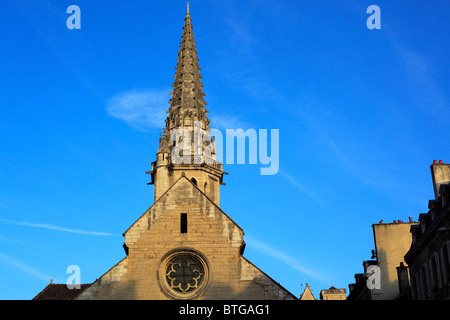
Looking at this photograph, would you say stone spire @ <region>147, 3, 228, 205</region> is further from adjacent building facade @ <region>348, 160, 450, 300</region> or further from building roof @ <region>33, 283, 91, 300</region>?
adjacent building facade @ <region>348, 160, 450, 300</region>

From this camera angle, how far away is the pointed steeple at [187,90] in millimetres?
40969

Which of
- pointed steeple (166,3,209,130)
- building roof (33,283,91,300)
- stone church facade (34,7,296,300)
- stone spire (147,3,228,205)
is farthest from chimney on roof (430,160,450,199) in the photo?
building roof (33,283,91,300)

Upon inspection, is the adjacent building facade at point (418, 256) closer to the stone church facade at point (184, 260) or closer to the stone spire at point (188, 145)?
the stone church facade at point (184, 260)

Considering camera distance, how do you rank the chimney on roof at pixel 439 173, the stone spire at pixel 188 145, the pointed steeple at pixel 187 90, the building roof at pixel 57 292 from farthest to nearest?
the pointed steeple at pixel 187 90, the building roof at pixel 57 292, the stone spire at pixel 188 145, the chimney on roof at pixel 439 173

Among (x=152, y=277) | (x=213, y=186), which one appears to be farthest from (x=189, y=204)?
(x=213, y=186)

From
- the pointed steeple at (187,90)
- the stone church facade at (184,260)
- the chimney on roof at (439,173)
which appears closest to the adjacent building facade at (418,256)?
the chimney on roof at (439,173)

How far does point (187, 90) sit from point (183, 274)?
58.1 ft

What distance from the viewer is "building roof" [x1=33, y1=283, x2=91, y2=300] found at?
40062mm

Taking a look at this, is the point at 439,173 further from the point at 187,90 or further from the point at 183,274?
the point at 187,90

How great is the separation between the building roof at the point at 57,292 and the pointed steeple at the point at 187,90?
42.6 ft

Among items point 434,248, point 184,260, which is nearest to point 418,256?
point 434,248

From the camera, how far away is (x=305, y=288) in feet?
187
